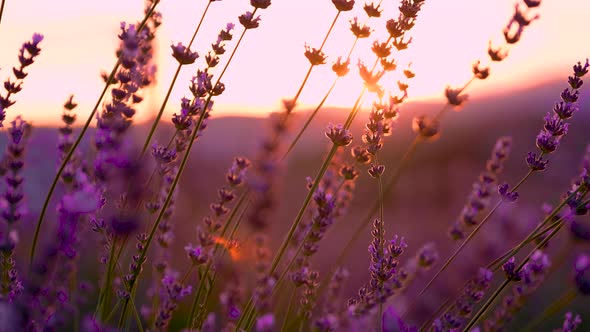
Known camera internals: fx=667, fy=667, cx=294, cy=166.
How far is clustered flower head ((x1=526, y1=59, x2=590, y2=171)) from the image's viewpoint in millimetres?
2301

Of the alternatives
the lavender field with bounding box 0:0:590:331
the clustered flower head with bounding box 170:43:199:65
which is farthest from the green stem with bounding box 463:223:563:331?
the clustered flower head with bounding box 170:43:199:65

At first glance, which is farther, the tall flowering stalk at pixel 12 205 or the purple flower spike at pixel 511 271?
the purple flower spike at pixel 511 271

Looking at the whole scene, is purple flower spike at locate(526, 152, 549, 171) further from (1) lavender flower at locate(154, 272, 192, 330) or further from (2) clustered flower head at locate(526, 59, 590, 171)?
(1) lavender flower at locate(154, 272, 192, 330)

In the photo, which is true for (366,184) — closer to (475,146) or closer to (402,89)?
(475,146)

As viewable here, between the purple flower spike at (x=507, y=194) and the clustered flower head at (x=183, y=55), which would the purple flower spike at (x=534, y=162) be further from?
the clustered flower head at (x=183, y=55)

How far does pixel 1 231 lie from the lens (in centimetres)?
206

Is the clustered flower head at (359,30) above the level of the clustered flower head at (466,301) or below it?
above

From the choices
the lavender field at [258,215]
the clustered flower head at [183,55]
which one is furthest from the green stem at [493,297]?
the clustered flower head at [183,55]

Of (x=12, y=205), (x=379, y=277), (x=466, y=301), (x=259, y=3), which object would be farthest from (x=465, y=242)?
(x=12, y=205)

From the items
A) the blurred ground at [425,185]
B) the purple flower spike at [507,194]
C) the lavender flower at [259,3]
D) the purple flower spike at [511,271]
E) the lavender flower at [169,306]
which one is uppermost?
the blurred ground at [425,185]

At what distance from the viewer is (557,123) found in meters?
2.36

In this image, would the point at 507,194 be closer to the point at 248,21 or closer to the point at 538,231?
the point at 538,231

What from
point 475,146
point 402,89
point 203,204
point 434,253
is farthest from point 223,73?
point 475,146

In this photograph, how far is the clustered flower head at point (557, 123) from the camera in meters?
2.30
